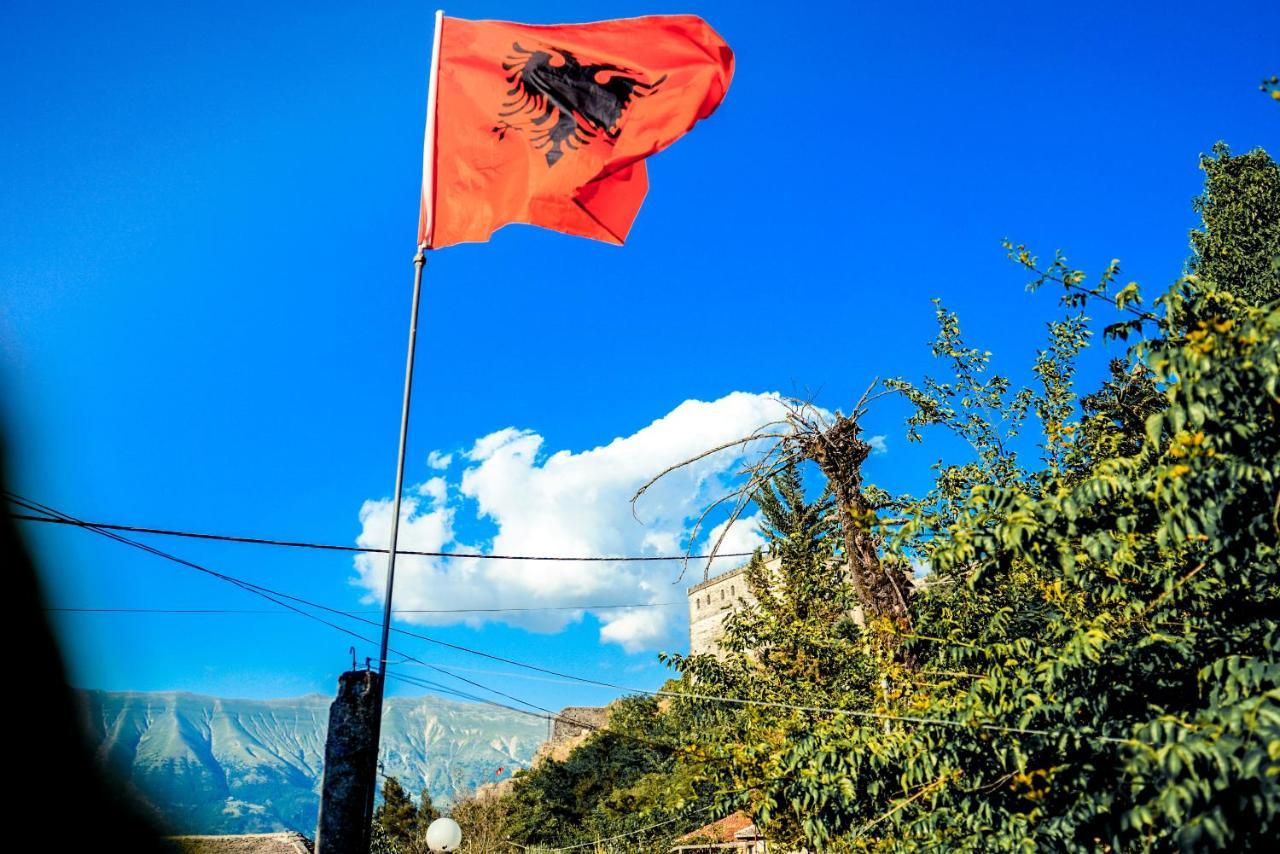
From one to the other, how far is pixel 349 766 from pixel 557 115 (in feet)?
18.4

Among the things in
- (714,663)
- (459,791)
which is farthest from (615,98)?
(459,791)

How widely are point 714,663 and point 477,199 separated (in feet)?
28.3

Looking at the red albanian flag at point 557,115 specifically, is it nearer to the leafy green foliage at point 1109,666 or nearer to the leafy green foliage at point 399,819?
the leafy green foliage at point 1109,666

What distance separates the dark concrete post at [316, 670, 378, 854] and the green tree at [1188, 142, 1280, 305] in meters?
29.9

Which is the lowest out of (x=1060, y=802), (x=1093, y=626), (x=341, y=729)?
(x=1060, y=802)

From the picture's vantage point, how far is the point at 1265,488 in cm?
441

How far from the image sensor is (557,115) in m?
7.05

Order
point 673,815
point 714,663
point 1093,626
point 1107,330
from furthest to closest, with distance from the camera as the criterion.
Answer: point 673,815, point 714,663, point 1093,626, point 1107,330

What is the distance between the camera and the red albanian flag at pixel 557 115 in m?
6.62

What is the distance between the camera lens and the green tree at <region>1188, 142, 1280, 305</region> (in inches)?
1029

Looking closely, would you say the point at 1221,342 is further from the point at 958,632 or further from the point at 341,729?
the point at 341,729

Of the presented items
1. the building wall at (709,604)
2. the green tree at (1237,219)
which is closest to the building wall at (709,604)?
the building wall at (709,604)

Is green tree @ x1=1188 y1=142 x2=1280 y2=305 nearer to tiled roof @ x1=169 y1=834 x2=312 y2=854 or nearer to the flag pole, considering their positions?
the flag pole

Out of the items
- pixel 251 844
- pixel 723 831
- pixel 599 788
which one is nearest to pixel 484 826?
pixel 599 788
